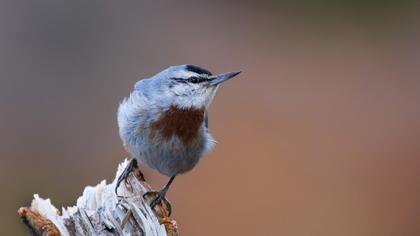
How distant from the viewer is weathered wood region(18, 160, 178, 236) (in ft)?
13.7

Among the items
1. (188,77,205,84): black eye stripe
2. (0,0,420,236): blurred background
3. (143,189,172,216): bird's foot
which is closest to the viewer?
(143,189,172,216): bird's foot

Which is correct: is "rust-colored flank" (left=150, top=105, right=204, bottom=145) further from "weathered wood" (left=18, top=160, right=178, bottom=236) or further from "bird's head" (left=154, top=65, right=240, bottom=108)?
"weathered wood" (left=18, top=160, right=178, bottom=236)

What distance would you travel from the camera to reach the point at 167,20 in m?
11.8

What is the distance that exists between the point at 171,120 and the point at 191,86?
0.31 metres

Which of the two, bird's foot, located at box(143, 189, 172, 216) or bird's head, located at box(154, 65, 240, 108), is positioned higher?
bird's head, located at box(154, 65, 240, 108)

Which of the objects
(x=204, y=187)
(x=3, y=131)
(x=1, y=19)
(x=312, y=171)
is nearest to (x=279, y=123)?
(x=312, y=171)

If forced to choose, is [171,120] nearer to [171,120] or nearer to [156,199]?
[171,120]

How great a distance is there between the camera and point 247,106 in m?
10.2

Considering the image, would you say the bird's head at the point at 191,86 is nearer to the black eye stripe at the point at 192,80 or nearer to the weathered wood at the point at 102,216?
the black eye stripe at the point at 192,80

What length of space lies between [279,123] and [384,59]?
275 cm

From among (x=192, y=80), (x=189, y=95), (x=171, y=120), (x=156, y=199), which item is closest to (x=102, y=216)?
(x=156, y=199)

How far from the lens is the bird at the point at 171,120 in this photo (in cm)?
524

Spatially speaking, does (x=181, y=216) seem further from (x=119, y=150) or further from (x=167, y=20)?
(x=167, y=20)

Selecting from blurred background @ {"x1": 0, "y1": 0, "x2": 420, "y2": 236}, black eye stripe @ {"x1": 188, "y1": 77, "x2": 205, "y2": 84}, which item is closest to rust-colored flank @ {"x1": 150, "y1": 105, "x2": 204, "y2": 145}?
black eye stripe @ {"x1": 188, "y1": 77, "x2": 205, "y2": 84}
